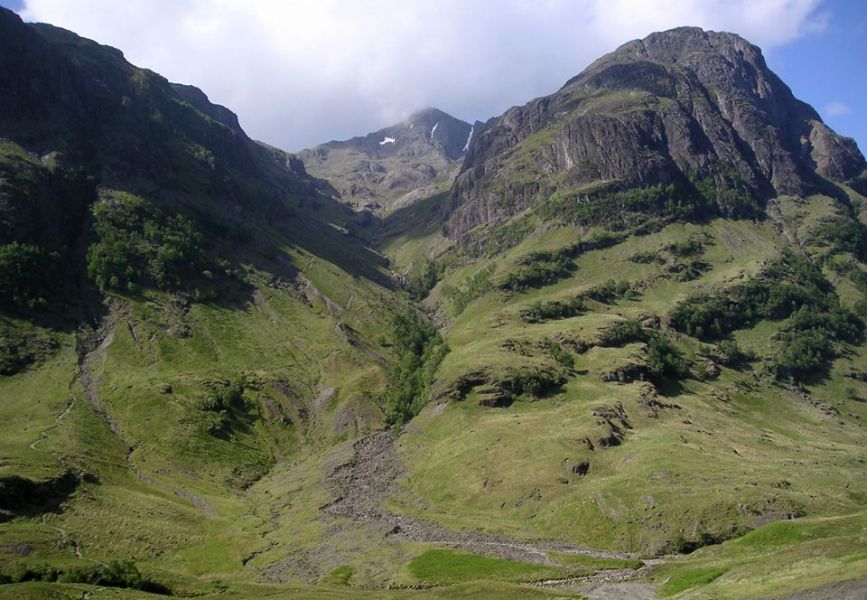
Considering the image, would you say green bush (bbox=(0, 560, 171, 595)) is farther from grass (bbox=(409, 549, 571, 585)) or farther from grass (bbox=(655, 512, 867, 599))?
grass (bbox=(655, 512, 867, 599))

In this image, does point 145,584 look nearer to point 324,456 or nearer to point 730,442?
point 324,456

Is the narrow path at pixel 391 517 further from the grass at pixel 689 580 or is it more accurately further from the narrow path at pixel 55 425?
the narrow path at pixel 55 425

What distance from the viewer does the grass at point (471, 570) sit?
105000 millimetres

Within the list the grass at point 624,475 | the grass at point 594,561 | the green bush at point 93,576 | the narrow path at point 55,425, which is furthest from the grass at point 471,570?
the narrow path at point 55,425

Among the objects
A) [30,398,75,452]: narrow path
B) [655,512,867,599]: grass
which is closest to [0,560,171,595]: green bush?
[30,398,75,452]: narrow path

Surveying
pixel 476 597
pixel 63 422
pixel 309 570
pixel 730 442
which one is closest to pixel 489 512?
pixel 309 570

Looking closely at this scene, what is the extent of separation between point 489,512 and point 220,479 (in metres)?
77.4

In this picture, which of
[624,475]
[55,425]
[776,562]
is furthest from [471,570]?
[55,425]

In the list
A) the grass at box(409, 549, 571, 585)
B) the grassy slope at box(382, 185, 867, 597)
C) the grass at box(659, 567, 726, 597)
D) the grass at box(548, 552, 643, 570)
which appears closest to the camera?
the grass at box(659, 567, 726, 597)

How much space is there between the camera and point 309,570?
116625 millimetres

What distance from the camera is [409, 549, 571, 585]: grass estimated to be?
10500cm

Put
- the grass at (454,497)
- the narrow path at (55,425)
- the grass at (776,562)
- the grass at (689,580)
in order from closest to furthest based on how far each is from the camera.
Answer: the grass at (776,562) < the grass at (689,580) < the grass at (454,497) < the narrow path at (55,425)

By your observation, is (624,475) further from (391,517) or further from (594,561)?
(391,517)

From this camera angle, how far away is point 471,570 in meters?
109
